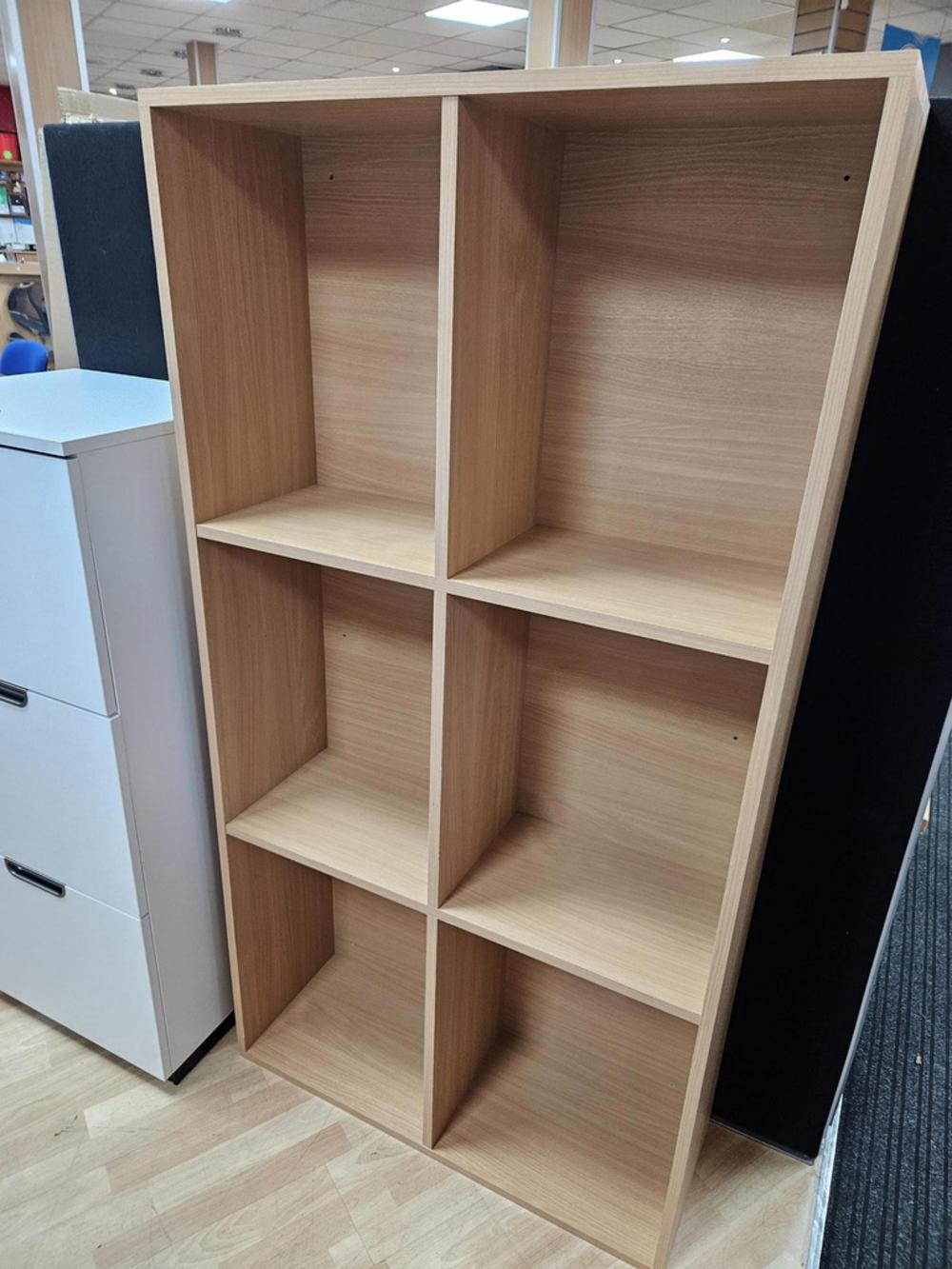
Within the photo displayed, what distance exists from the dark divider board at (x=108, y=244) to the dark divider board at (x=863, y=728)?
1.12 meters

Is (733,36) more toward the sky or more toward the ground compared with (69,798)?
more toward the sky

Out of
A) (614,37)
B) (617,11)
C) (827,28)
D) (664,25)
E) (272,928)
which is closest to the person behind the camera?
(272,928)

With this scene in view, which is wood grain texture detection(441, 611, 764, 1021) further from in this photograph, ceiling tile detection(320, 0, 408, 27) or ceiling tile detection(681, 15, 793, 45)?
ceiling tile detection(681, 15, 793, 45)

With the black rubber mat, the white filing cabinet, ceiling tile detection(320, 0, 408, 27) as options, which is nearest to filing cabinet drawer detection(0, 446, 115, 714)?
the white filing cabinet

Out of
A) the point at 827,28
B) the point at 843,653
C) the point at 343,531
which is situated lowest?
the point at 843,653

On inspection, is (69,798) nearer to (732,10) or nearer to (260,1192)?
(260,1192)

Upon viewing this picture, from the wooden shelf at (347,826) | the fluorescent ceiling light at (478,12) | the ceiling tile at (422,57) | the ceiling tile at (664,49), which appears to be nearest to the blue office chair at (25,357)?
the wooden shelf at (347,826)

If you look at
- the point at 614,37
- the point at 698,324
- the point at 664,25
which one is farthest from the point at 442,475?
the point at 614,37

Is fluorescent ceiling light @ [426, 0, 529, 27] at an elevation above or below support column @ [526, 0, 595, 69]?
above

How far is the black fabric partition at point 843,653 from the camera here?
992 mm

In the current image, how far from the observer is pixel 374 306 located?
1.26 metres

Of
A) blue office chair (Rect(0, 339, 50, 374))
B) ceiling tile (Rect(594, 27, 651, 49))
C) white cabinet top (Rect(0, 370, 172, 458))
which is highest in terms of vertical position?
ceiling tile (Rect(594, 27, 651, 49))

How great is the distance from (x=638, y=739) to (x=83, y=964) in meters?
1.06

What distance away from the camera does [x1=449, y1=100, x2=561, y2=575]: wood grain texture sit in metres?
0.93
